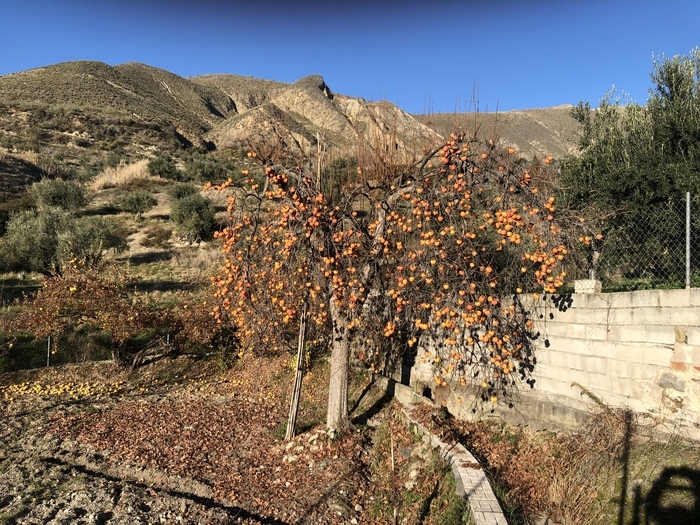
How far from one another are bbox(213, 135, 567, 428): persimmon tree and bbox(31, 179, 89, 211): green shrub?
29.5 metres

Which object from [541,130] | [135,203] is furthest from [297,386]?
[541,130]

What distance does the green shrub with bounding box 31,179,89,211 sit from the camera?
30.5 m

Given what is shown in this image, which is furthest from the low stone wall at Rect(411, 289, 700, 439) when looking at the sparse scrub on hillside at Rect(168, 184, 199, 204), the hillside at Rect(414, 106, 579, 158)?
the sparse scrub on hillside at Rect(168, 184, 199, 204)

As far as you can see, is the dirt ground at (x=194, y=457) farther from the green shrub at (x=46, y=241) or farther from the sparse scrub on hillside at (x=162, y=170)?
the sparse scrub on hillside at (x=162, y=170)

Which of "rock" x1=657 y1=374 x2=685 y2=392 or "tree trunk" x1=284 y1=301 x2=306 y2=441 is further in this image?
"tree trunk" x1=284 y1=301 x2=306 y2=441

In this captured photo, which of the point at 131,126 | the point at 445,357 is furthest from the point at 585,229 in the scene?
the point at 131,126

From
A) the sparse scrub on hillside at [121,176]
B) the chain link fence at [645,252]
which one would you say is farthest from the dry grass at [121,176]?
the chain link fence at [645,252]

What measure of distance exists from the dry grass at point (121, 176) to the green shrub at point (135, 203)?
183 inches

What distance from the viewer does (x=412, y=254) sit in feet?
19.0

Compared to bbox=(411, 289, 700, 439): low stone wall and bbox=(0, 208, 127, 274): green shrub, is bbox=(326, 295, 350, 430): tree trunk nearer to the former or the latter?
bbox=(411, 289, 700, 439): low stone wall

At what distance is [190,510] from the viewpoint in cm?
557

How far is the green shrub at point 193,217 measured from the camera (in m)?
28.5

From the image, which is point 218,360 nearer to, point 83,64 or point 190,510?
point 190,510

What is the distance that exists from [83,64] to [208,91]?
18.0 metres
